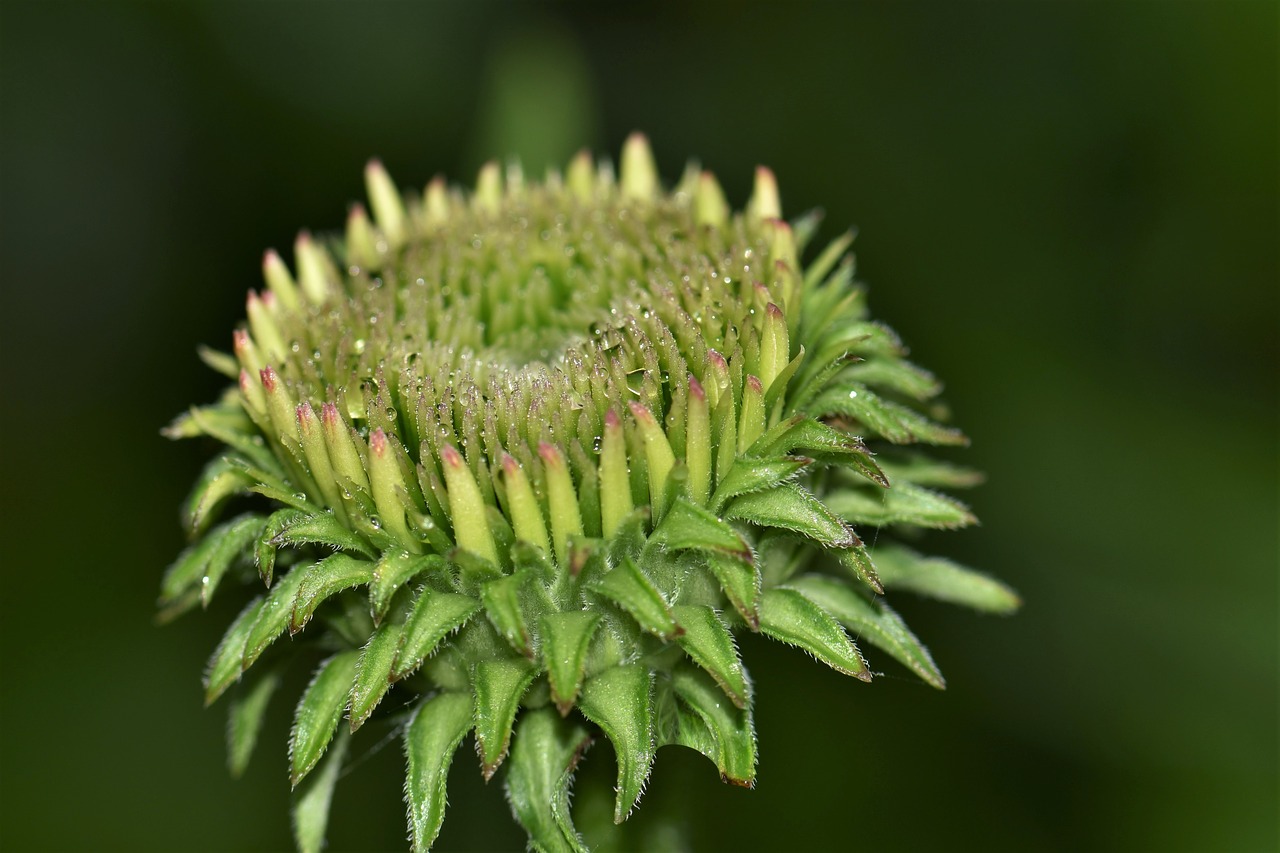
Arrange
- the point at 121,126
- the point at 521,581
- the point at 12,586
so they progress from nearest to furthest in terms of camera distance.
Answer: the point at 521,581 → the point at 12,586 → the point at 121,126

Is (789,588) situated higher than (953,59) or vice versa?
(953,59)

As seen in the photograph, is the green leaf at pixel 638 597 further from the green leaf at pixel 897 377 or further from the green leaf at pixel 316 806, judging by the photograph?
the green leaf at pixel 316 806

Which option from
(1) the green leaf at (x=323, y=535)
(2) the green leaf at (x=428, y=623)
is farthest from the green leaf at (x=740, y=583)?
(1) the green leaf at (x=323, y=535)

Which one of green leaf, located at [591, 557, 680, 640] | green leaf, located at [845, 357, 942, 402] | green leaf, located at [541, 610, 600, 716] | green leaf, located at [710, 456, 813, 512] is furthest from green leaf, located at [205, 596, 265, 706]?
green leaf, located at [845, 357, 942, 402]

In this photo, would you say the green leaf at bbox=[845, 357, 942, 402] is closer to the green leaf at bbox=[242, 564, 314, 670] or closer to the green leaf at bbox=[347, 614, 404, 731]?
the green leaf at bbox=[347, 614, 404, 731]

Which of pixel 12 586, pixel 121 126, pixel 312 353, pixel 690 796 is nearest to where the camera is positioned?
pixel 312 353

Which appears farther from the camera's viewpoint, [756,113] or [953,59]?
[756,113]

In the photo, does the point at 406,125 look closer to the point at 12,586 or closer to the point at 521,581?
Result: the point at 12,586

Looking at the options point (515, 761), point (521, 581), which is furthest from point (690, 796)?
point (521, 581)
